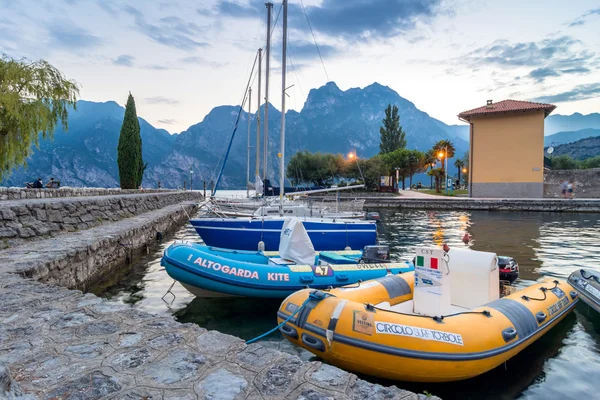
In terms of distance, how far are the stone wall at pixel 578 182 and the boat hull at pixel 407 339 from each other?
1673 inches

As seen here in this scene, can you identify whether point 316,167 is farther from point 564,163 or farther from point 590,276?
point 590,276

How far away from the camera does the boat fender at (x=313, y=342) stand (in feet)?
15.1

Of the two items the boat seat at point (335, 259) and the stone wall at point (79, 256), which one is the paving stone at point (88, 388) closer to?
the stone wall at point (79, 256)

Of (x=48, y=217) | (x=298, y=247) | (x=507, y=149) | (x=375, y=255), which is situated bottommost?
(x=375, y=255)

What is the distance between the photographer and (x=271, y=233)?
500 inches

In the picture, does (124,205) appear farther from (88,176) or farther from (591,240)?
(88,176)

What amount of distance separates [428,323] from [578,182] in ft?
149

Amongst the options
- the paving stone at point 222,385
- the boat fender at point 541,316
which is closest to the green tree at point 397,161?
the boat fender at point 541,316

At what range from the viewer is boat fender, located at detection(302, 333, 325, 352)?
4.60 meters

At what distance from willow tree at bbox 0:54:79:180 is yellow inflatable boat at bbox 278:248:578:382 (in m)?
14.9

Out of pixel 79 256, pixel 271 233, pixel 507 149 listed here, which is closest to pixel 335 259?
pixel 271 233

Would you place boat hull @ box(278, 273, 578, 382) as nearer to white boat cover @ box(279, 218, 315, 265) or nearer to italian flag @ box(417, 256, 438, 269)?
italian flag @ box(417, 256, 438, 269)

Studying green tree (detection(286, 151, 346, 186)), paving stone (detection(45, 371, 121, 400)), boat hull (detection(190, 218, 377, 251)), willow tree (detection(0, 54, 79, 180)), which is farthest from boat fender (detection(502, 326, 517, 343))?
green tree (detection(286, 151, 346, 186))

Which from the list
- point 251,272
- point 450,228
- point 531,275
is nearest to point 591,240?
point 450,228
